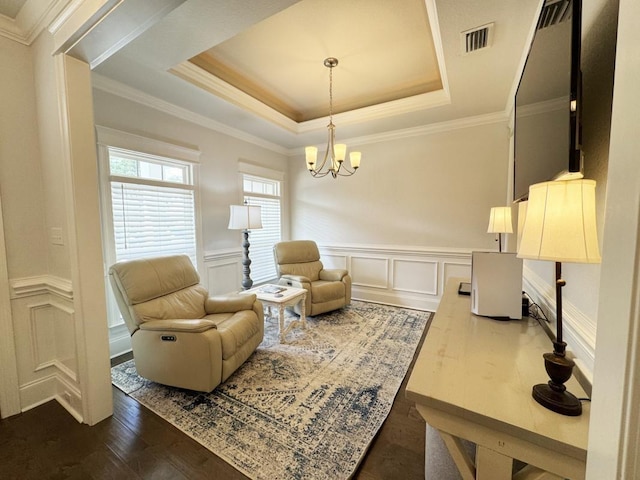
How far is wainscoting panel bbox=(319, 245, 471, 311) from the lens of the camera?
142 inches

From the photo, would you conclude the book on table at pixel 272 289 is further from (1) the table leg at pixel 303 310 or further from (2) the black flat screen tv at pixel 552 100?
(2) the black flat screen tv at pixel 552 100

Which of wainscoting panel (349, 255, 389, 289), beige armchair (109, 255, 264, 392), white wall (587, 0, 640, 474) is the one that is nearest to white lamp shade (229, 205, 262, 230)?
beige armchair (109, 255, 264, 392)

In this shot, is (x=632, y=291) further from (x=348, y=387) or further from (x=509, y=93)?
(x=509, y=93)

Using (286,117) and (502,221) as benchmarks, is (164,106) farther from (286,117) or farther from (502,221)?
(502,221)

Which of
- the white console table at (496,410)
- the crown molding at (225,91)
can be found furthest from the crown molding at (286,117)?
the white console table at (496,410)

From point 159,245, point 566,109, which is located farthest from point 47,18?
point 566,109

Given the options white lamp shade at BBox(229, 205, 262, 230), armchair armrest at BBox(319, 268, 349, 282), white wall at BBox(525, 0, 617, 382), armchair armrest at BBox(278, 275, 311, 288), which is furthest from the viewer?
armchair armrest at BBox(319, 268, 349, 282)

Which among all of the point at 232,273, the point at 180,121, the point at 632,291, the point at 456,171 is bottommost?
the point at 232,273

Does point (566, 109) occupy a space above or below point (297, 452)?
above

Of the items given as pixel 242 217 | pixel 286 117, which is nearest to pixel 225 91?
pixel 286 117

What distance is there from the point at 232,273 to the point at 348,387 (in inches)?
92.2

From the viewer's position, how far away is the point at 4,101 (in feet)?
5.66

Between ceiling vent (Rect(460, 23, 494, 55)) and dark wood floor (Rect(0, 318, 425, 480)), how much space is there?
2.70 m

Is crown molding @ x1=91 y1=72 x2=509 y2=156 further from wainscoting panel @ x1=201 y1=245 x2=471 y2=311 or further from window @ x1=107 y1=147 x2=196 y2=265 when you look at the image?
wainscoting panel @ x1=201 y1=245 x2=471 y2=311
